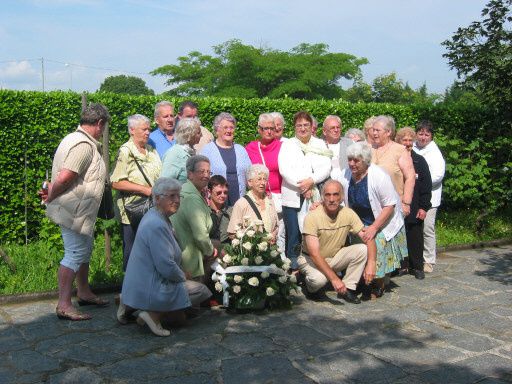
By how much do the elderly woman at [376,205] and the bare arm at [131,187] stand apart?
2.22 meters

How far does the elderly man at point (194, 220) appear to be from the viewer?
19.8 ft

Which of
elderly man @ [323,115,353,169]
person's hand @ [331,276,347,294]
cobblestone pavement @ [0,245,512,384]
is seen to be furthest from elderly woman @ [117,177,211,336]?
elderly man @ [323,115,353,169]

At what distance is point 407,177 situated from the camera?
7.57m

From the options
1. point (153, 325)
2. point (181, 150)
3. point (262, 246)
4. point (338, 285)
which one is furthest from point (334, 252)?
point (153, 325)

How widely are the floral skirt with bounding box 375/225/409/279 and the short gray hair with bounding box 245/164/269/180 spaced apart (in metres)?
1.50

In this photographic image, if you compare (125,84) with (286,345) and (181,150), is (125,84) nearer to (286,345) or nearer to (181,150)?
(181,150)

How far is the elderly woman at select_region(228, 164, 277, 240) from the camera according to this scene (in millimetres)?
6598

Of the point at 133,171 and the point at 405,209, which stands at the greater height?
the point at 133,171

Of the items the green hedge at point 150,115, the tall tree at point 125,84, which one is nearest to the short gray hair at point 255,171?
the green hedge at point 150,115

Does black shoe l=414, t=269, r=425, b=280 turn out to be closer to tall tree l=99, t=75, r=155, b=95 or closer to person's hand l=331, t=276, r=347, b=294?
person's hand l=331, t=276, r=347, b=294

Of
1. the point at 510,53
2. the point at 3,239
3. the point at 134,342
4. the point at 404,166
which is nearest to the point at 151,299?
the point at 134,342

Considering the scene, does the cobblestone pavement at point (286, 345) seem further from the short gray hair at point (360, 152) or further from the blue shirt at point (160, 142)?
the blue shirt at point (160, 142)

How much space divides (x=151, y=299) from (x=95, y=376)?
1008mm

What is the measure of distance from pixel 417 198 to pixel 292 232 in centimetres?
180
